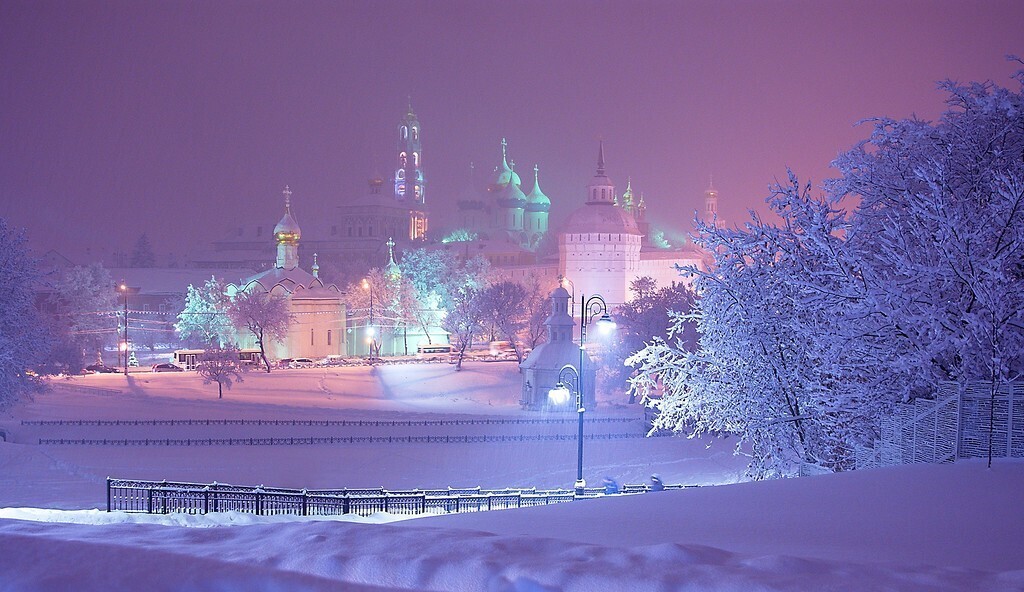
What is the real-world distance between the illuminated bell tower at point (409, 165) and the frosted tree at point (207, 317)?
79247mm

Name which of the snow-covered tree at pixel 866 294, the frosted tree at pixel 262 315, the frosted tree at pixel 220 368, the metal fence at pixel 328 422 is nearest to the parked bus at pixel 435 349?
the frosted tree at pixel 262 315

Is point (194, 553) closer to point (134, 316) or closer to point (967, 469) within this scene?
point (967, 469)

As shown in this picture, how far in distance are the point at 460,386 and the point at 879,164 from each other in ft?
105

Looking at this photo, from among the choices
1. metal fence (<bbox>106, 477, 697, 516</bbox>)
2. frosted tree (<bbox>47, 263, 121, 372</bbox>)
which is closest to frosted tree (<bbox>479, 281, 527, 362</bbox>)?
frosted tree (<bbox>47, 263, 121, 372</bbox>)

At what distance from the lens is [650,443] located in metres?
27.9

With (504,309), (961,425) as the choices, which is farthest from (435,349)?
(961,425)

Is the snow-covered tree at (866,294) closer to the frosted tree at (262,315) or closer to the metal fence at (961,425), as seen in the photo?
the metal fence at (961,425)

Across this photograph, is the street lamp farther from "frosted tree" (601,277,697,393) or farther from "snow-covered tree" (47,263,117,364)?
"snow-covered tree" (47,263,117,364)

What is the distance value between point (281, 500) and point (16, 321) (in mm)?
12030

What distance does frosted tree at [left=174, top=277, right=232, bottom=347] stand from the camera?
54872 millimetres

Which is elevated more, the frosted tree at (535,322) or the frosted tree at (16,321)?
the frosted tree at (16,321)

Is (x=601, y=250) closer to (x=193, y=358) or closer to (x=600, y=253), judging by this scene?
(x=600, y=253)

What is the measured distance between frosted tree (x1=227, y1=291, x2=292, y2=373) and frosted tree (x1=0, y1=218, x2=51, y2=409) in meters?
25.6

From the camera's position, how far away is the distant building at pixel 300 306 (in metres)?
53.2
